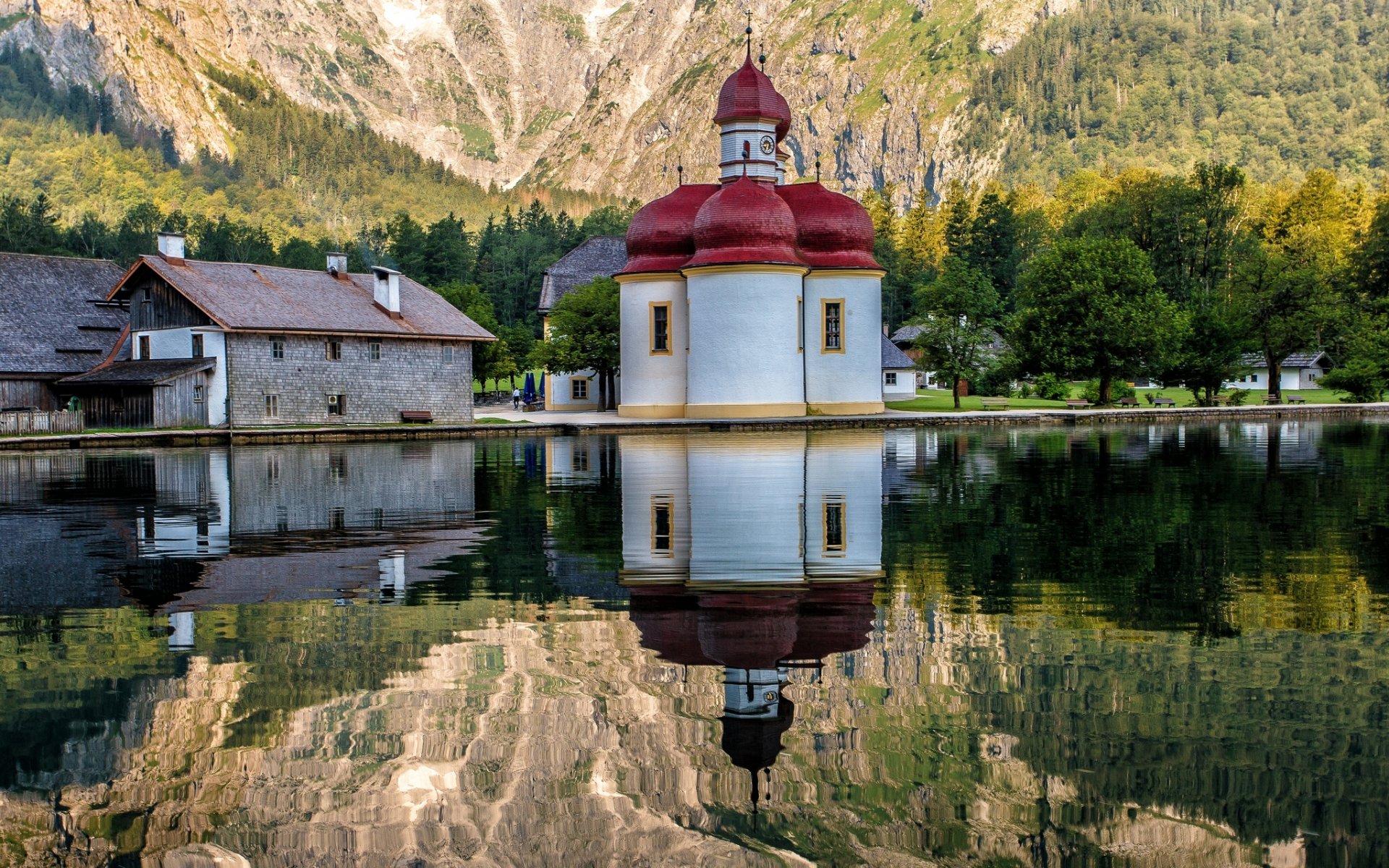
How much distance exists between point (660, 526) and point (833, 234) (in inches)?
1671

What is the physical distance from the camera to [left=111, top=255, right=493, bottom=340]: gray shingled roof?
54750mm

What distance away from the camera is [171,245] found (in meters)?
58.3

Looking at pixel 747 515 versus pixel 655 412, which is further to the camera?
pixel 655 412

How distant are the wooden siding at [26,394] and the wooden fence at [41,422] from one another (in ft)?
8.62

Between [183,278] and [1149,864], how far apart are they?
182 feet

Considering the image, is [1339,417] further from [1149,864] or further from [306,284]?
[1149,864]

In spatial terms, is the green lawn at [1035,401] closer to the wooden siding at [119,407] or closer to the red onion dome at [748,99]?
the red onion dome at [748,99]

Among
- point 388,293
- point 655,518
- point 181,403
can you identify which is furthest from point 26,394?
point 655,518

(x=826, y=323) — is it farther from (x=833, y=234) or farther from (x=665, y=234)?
(x=665, y=234)

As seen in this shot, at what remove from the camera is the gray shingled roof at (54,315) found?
185ft

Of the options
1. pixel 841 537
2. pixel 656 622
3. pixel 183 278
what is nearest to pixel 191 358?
pixel 183 278

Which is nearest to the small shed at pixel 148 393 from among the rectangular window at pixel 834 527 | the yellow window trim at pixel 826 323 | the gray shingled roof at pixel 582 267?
the yellow window trim at pixel 826 323

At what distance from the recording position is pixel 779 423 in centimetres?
5062

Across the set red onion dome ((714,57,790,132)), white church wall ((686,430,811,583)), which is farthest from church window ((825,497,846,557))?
red onion dome ((714,57,790,132))
